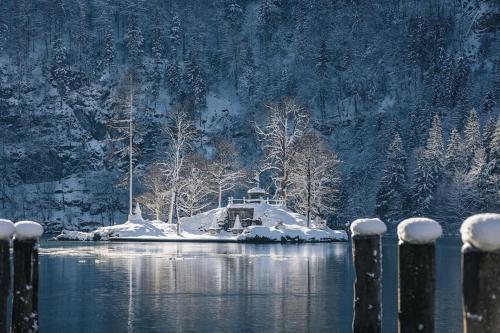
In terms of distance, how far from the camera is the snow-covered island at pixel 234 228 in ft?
216

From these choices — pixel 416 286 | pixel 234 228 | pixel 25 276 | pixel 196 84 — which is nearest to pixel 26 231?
pixel 25 276

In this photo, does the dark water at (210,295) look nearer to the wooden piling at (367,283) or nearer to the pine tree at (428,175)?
the wooden piling at (367,283)

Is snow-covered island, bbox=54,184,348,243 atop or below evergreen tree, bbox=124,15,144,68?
below

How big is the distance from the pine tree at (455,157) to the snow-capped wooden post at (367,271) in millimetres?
90328

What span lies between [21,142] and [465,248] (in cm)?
14220

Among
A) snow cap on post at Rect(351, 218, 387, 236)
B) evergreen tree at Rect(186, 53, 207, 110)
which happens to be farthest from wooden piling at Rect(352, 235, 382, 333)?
evergreen tree at Rect(186, 53, 207, 110)

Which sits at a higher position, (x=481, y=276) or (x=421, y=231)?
(x=421, y=231)

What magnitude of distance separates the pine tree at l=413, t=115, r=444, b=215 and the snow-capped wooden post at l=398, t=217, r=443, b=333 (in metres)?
91.9

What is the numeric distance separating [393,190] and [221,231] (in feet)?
139

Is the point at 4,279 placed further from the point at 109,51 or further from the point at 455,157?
the point at 109,51

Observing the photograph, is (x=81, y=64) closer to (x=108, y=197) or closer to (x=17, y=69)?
(x=17, y=69)

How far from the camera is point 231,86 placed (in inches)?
6329

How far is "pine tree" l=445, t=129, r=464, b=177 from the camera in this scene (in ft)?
332

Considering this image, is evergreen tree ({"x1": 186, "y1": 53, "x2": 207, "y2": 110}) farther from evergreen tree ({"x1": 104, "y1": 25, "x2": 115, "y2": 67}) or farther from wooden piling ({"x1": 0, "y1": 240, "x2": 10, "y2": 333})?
wooden piling ({"x1": 0, "y1": 240, "x2": 10, "y2": 333})
